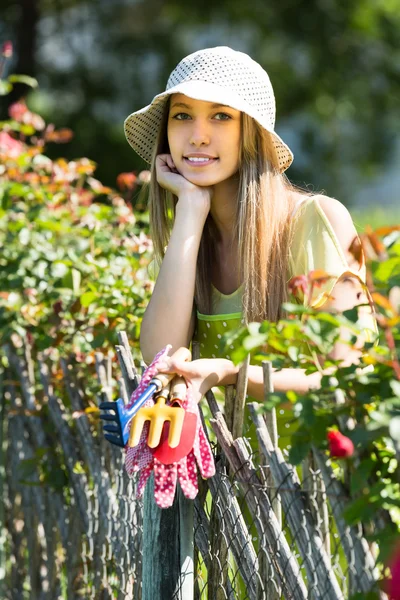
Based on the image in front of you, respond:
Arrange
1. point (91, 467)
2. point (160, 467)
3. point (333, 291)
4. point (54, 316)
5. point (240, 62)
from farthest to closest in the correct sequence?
point (54, 316) < point (91, 467) < point (240, 62) < point (333, 291) < point (160, 467)

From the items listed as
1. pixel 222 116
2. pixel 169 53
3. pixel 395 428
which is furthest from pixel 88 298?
pixel 169 53

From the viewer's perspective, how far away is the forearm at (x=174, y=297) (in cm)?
219

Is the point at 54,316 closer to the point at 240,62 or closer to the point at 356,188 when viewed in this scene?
the point at 240,62

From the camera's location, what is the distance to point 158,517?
1.99m

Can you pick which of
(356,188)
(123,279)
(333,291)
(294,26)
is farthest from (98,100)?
(333,291)

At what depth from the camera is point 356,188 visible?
15.0 metres

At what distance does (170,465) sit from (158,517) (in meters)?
0.27

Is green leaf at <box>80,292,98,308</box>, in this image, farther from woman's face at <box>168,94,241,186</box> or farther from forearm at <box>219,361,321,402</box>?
forearm at <box>219,361,321,402</box>

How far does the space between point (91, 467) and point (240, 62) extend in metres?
1.20

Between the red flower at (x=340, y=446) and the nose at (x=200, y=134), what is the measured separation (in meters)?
1.07

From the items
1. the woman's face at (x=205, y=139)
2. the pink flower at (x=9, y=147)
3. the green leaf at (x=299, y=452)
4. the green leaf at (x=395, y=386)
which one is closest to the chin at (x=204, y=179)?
the woman's face at (x=205, y=139)

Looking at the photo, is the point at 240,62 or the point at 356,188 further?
the point at 356,188

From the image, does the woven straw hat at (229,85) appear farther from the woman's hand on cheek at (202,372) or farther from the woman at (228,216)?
the woman's hand on cheek at (202,372)

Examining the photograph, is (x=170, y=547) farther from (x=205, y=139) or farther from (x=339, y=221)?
(x=205, y=139)
